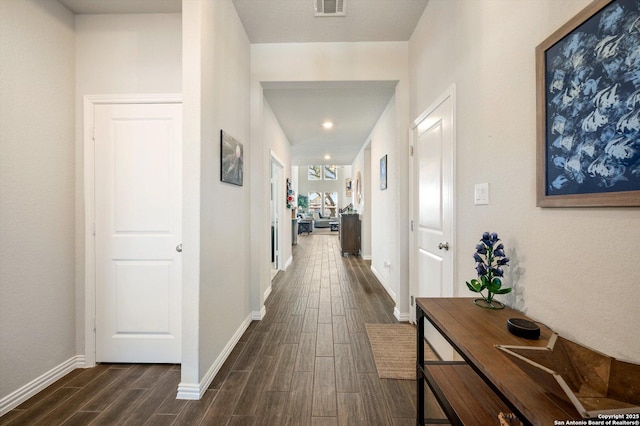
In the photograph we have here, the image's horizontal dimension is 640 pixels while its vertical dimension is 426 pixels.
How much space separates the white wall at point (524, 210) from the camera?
79cm

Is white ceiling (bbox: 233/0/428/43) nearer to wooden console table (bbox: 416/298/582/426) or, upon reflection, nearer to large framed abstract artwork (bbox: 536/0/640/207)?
large framed abstract artwork (bbox: 536/0/640/207)

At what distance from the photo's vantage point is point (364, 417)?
1521 mm

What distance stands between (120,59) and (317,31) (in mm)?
1753

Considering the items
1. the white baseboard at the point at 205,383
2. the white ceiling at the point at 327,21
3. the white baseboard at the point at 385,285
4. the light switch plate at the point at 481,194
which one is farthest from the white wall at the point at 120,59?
the white baseboard at the point at 385,285

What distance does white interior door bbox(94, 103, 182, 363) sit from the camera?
2033 millimetres

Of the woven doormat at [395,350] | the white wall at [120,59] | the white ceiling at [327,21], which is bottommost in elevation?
the woven doormat at [395,350]

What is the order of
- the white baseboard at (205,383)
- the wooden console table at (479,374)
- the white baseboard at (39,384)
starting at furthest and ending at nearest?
the white baseboard at (205,383), the white baseboard at (39,384), the wooden console table at (479,374)

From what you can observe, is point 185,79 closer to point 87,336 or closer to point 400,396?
point 87,336

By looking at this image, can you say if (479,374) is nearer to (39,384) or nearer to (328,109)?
(39,384)

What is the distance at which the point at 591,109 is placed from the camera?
0.83m

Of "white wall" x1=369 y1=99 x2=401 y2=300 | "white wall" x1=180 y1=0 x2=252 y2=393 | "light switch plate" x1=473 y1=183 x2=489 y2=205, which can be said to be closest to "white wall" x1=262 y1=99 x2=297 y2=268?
"white wall" x1=180 y1=0 x2=252 y2=393

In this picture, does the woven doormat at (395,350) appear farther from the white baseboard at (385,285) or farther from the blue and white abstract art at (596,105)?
the blue and white abstract art at (596,105)

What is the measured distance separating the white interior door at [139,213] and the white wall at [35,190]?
20 cm

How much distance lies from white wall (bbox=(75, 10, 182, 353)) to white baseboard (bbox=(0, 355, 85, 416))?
9 centimetres
